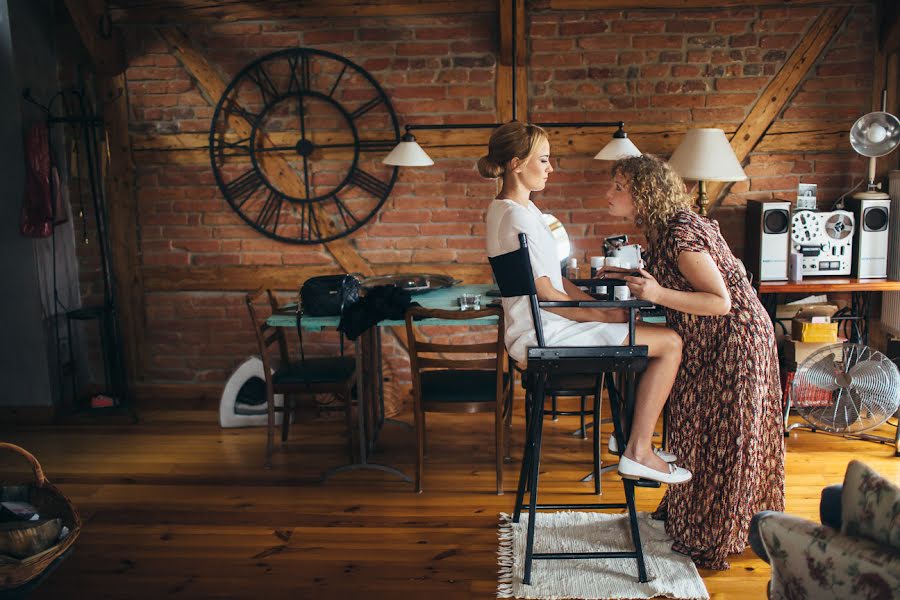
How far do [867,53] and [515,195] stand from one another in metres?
2.99

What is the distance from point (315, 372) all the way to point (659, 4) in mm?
2851

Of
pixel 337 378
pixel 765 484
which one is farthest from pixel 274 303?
pixel 765 484

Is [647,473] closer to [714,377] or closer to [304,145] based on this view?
[714,377]

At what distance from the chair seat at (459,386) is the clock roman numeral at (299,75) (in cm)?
207

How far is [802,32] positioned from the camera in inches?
180

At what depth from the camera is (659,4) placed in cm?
457

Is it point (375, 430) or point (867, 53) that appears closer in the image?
point (375, 430)

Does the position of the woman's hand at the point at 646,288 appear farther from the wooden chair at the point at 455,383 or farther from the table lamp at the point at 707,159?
the table lamp at the point at 707,159

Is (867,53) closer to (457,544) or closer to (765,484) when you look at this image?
(765,484)

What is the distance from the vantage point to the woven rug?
2748 millimetres

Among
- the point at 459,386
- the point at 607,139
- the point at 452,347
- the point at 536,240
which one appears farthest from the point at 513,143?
the point at 607,139

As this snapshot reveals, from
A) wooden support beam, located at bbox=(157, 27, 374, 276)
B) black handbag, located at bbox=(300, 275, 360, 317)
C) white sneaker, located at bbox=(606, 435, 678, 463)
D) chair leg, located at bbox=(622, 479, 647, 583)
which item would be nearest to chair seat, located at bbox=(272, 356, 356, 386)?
black handbag, located at bbox=(300, 275, 360, 317)

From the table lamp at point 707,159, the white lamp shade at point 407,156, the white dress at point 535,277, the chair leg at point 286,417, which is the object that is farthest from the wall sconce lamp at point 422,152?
the white dress at point 535,277

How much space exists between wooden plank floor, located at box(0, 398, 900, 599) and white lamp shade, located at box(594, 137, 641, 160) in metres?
1.51
